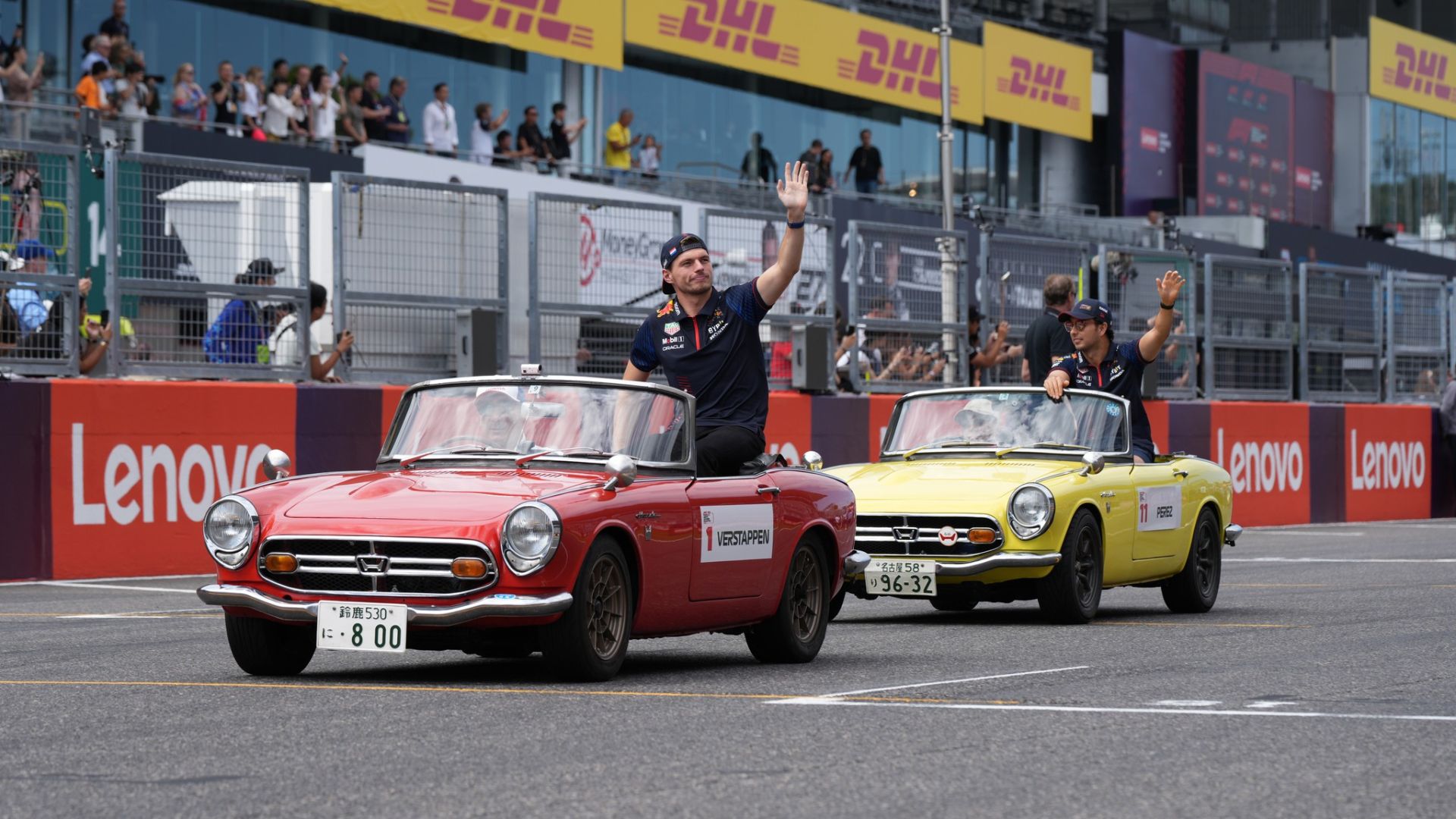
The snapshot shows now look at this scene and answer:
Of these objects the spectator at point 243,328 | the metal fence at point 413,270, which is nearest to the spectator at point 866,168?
→ the metal fence at point 413,270

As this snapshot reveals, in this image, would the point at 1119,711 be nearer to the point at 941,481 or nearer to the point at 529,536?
the point at 529,536

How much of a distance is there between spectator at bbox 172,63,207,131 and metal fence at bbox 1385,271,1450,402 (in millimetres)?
13966

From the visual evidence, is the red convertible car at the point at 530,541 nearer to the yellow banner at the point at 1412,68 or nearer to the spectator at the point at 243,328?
the spectator at the point at 243,328

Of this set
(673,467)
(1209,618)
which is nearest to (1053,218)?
(1209,618)

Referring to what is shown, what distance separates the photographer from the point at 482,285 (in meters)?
17.9

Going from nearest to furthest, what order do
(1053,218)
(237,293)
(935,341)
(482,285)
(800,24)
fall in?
(237,293), (482,285), (935,341), (800,24), (1053,218)

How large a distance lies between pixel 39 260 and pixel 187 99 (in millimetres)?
9976

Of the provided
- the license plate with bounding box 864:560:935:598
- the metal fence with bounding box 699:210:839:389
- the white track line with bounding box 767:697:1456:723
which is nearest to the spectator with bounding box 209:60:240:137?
the metal fence with bounding box 699:210:839:389

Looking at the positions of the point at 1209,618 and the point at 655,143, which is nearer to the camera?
the point at 1209,618

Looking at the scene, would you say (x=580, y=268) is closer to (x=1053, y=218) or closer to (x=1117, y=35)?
(x=1053, y=218)

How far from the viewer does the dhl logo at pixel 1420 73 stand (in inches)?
2527

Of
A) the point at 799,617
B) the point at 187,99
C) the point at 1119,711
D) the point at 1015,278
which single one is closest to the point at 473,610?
the point at 799,617

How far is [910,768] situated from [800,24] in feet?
110

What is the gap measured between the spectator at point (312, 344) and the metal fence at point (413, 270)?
0.16 meters
